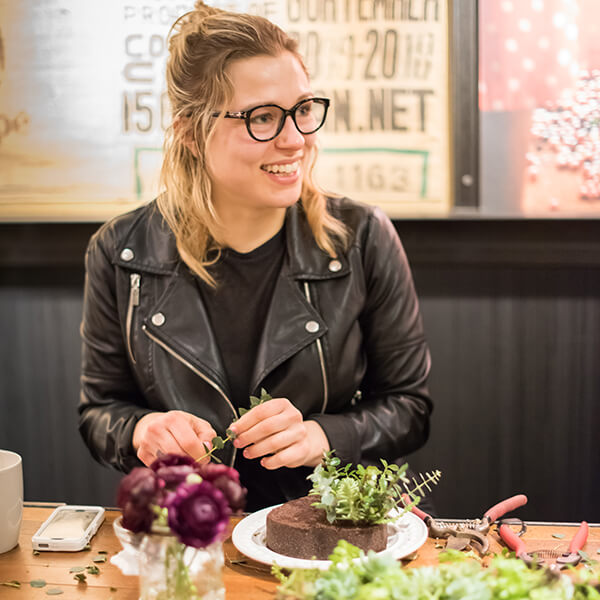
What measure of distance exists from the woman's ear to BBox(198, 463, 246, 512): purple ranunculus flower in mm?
1120

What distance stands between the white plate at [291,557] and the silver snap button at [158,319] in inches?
24.7

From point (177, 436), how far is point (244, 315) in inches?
20.9

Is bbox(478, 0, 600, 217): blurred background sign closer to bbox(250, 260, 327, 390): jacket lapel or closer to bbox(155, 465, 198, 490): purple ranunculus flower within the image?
bbox(250, 260, 327, 390): jacket lapel

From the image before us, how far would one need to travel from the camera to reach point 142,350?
194 centimetres

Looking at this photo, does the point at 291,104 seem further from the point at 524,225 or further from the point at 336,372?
the point at 524,225

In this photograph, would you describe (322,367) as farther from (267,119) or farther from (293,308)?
(267,119)

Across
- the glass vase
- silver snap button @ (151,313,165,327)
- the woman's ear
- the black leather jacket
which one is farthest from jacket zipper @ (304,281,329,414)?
the glass vase

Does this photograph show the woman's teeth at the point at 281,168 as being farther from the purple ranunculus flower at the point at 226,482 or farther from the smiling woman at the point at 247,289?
the purple ranunculus flower at the point at 226,482

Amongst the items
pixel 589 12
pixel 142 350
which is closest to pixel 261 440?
pixel 142 350

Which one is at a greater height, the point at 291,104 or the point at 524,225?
the point at 291,104

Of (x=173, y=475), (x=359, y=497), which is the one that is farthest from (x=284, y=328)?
(x=173, y=475)

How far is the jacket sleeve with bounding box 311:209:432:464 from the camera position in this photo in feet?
6.37

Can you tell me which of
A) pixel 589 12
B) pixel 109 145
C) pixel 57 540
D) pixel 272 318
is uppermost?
pixel 589 12

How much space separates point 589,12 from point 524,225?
0.68m
